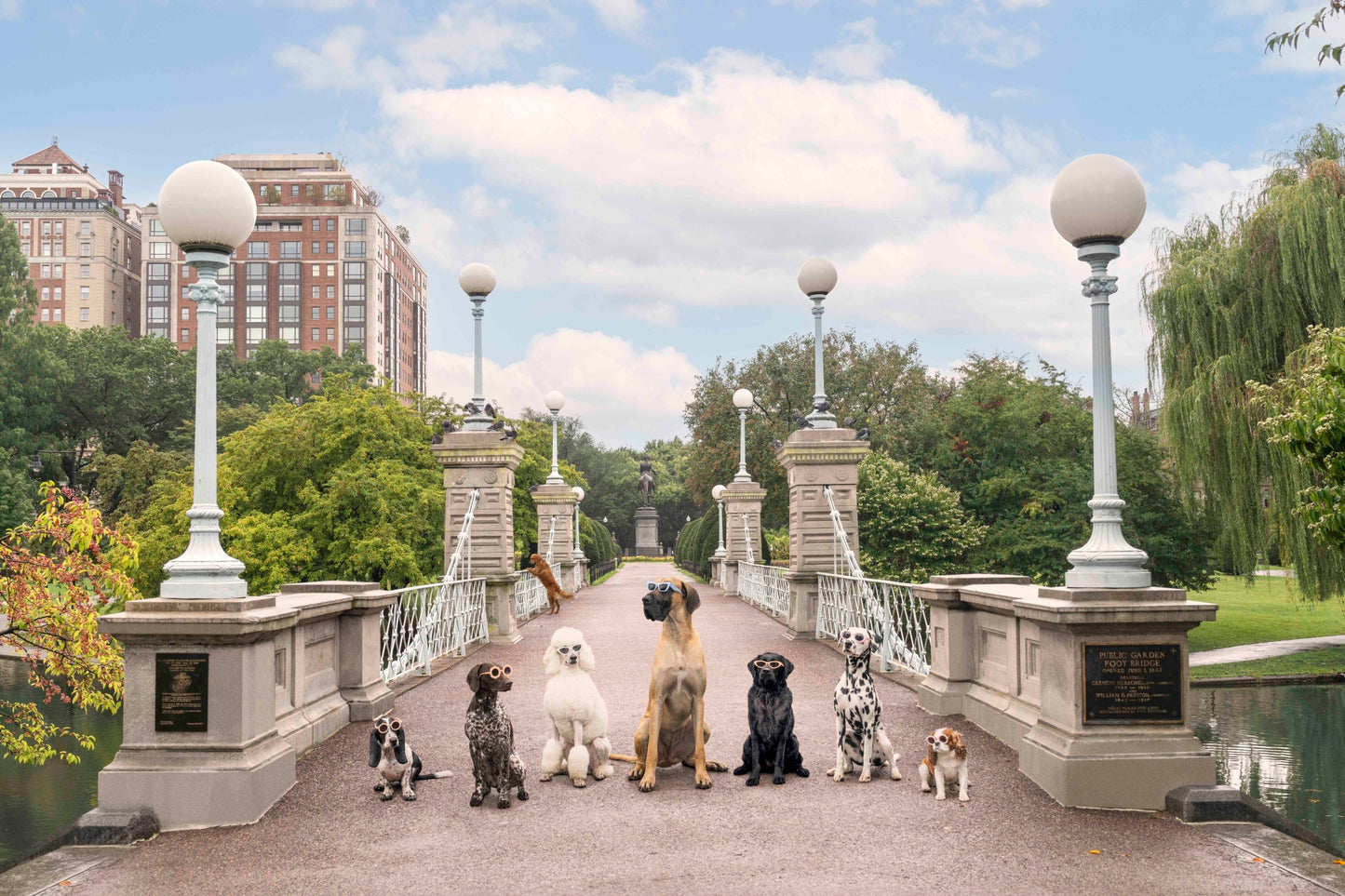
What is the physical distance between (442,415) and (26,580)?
22.8 meters

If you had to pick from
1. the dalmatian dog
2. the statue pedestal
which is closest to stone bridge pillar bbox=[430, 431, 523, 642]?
the dalmatian dog

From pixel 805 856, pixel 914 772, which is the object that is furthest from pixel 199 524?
pixel 914 772

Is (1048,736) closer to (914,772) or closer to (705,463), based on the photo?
(914,772)

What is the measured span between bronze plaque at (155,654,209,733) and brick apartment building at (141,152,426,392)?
9724 centimetres

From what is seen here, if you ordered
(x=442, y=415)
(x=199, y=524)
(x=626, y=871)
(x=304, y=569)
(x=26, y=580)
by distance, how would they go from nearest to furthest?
(x=626, y=871) < (x=199, y=524) < (x=26, y=580) < (x=304, y=569) < (x=442, y=415)

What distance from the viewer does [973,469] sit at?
26.3m

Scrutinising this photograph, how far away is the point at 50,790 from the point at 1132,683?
12.5 metres

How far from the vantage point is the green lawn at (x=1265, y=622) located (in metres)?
23.6

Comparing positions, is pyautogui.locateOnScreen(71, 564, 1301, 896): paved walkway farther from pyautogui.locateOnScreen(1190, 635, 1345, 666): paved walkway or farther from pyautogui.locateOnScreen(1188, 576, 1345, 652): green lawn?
pyautogui.locateOnScreen(1190, 635, 1345, 666): paved walkway

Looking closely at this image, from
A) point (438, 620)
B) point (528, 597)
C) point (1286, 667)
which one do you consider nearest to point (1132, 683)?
point (438, 620)

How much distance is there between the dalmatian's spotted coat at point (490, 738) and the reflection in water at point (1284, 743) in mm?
5750

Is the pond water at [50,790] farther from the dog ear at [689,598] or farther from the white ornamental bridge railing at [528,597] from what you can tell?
the white ornamental bridge railing at [528,597]

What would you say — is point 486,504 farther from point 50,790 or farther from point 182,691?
point 182,691

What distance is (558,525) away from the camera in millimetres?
30812
